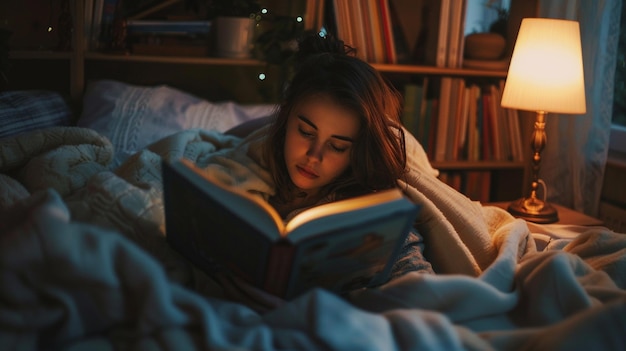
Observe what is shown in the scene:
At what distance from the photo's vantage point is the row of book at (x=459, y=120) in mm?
2494

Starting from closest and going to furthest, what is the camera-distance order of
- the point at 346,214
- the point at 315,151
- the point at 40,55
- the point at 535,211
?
the point at 346,214
the point at 315,151
the point at 535,211
the point at 40,55

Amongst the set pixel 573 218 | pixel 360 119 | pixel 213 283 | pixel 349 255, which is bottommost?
pixel 573 218

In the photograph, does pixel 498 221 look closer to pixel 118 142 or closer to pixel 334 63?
pixel 334 63

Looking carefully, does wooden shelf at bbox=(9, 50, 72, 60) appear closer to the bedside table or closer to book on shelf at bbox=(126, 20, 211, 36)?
book on shelf at bbox=(126, 20, 211, 36)

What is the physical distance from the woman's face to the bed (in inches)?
7.7

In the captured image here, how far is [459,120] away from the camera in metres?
2.51

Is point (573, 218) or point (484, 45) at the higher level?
point (484, 45)

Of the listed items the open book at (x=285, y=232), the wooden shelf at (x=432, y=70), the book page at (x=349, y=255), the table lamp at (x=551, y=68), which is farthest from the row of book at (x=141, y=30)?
the book page at (x=349, y=255)

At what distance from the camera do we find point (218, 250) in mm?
1030

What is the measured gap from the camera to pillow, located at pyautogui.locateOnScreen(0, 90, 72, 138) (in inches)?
71.5

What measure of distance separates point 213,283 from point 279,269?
21 centimetres

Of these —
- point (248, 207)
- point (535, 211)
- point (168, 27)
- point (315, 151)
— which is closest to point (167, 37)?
point (168, 27)

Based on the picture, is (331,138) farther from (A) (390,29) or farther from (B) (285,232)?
(A) (390,29)

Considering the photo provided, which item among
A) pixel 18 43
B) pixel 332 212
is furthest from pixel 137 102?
pixel 332 212
